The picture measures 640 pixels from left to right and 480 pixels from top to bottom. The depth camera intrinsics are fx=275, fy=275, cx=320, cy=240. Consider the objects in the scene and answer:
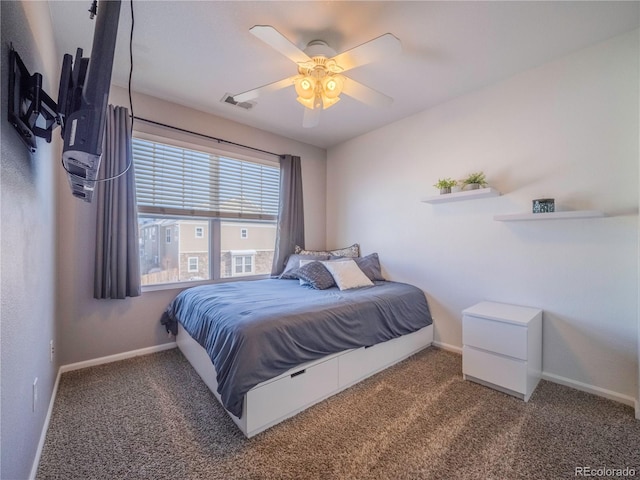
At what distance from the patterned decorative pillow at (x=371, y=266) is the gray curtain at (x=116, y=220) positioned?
2321 mm

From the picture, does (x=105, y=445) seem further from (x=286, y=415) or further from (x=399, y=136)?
(x=399, y=136)

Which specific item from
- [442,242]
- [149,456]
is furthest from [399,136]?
[149,456]

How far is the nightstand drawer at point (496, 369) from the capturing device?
1.94 m

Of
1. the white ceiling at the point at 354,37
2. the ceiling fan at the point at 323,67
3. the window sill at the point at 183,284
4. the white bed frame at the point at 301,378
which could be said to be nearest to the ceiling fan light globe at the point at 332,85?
the ceiling fan at the point at 323,67

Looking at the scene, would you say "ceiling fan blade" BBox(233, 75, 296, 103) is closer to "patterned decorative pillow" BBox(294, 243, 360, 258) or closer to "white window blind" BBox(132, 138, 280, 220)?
"white window blind" BBox(132, 138, 280, 220)

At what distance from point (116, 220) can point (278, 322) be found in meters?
1.85

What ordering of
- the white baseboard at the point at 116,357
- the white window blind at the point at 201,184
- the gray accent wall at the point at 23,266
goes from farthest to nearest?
1. the white window blind at the point at 201,184
2. the white baseboard at the point at 116,357
3. the gray accent wall at the point at 23,266

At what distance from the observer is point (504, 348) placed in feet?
6.59

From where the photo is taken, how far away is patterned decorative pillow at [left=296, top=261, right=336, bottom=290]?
2.80m

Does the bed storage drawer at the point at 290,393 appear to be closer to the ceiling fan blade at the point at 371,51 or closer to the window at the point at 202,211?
the window at the point at 202,211

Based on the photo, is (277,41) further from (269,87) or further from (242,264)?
(242,264)

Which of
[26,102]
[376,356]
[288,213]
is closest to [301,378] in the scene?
[376,356]

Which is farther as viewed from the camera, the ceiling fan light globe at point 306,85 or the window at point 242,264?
the window at point 242,264

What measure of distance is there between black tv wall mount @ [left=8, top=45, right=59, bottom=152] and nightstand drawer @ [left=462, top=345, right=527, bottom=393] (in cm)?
287
